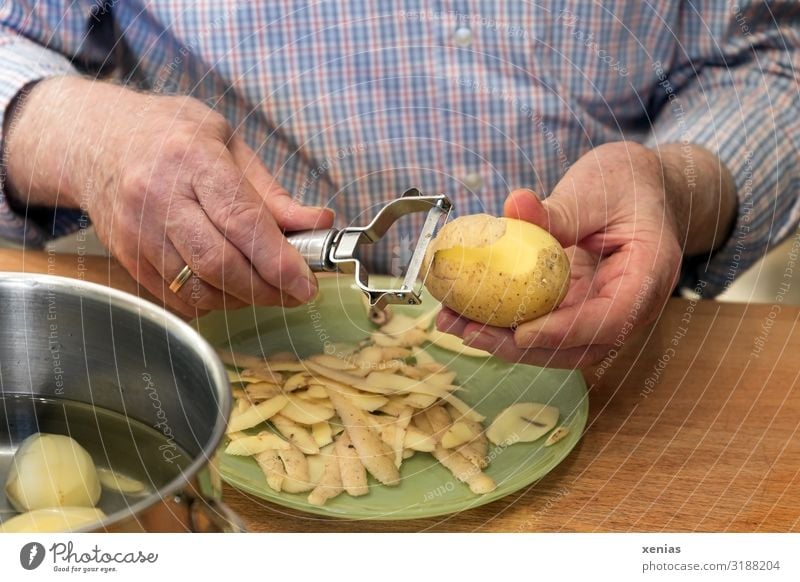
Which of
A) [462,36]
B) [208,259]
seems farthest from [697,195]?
[208,259]

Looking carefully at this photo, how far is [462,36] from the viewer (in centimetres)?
46

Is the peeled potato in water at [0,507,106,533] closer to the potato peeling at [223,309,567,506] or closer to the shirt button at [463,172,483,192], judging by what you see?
the potato peeling at [223,309,567,506]

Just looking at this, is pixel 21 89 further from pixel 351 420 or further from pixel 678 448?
pixel 678 448

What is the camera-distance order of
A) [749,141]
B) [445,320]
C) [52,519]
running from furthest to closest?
1. [749,141]
2. [445,320]
3. [52,519]

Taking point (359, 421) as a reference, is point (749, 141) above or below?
above

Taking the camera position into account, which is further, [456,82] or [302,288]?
[456,82]

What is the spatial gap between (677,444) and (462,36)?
0.81ft

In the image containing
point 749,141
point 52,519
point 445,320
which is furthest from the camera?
point 749,141

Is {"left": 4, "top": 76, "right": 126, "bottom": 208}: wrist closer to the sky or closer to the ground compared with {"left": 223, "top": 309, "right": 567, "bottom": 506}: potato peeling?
closer to the sky

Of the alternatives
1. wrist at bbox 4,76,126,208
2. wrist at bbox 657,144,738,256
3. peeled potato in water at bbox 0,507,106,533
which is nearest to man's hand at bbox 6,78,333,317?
wrist at bbox 4,76,126,208

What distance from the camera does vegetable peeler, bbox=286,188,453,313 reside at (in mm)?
329

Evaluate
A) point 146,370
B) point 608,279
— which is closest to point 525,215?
point 608,279

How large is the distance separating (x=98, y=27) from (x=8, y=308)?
0.20 m

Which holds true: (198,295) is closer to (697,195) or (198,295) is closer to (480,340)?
(480,340)
